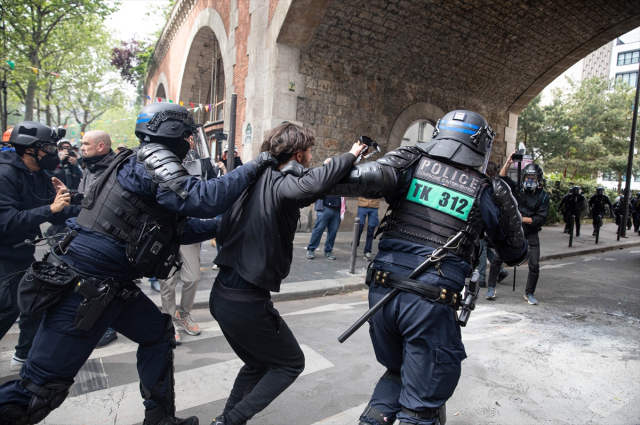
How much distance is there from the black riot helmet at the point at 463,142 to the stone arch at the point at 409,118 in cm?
1016

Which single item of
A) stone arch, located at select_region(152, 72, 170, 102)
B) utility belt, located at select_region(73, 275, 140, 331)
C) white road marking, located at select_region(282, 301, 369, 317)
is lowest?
white road marking, located at select_region(282, 301, 369, 317)

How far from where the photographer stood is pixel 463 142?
229 centimetres

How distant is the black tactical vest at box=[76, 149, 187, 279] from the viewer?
2182 millimetres

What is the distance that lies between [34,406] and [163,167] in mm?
1301

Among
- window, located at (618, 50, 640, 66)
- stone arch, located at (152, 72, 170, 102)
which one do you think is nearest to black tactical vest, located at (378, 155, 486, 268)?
stone arch, located at (152, 72, 170, 102)

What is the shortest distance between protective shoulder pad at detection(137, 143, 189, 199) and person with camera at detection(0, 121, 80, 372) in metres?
1.25

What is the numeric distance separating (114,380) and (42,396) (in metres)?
1.28

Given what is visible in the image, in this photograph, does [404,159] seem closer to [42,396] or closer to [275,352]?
[275,352]

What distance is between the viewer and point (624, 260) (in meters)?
11.2

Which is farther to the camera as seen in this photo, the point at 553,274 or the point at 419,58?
the point at 419,58

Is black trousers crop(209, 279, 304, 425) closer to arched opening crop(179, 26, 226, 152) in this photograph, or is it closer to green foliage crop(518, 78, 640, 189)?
arched opening crop(179, 26, 226, 152)

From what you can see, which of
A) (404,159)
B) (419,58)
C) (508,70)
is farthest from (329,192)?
(508,70)

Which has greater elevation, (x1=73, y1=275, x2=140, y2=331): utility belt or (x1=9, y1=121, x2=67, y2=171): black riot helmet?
(x1=9, y1=121, x2=67, y2=171): black riot helmet

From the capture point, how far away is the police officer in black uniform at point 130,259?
80.3 inches
